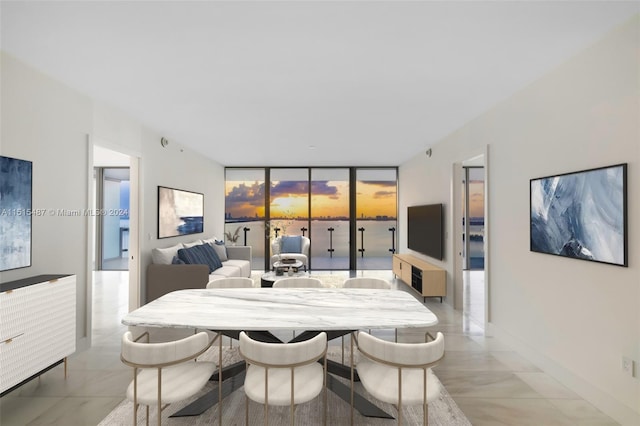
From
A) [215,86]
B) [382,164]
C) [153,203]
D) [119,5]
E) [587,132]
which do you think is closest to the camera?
[119,5]

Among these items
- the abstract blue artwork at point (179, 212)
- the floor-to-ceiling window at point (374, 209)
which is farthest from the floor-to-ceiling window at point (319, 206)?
the abstract blue artwork at point (179, 212)

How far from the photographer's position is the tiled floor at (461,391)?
2291mm

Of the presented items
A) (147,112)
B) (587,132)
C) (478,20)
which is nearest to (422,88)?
(478,20)

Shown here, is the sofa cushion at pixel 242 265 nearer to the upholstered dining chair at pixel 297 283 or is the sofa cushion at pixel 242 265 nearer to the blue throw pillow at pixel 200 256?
the blue throw pillow at pixel 200 256

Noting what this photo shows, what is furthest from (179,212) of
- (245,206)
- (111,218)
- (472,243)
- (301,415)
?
(472,243)

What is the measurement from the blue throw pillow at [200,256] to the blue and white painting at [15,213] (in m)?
2.12

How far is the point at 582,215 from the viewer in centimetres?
246

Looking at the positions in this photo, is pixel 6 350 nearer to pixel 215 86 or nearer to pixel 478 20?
pixel 215 86

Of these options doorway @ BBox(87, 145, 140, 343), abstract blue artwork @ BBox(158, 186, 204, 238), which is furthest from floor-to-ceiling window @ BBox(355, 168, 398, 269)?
doorway @ BBox(87, 145, 140, 343)

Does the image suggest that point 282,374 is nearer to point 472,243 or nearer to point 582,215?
point 582,215

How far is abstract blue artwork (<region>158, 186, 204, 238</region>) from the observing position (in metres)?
5.11

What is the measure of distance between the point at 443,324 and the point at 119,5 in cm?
452

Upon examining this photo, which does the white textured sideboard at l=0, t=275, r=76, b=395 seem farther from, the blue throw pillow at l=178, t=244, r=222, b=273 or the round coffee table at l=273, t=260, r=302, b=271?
the round coffee table at l=273, t=260, r=302, b=271

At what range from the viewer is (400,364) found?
5.70 feet
